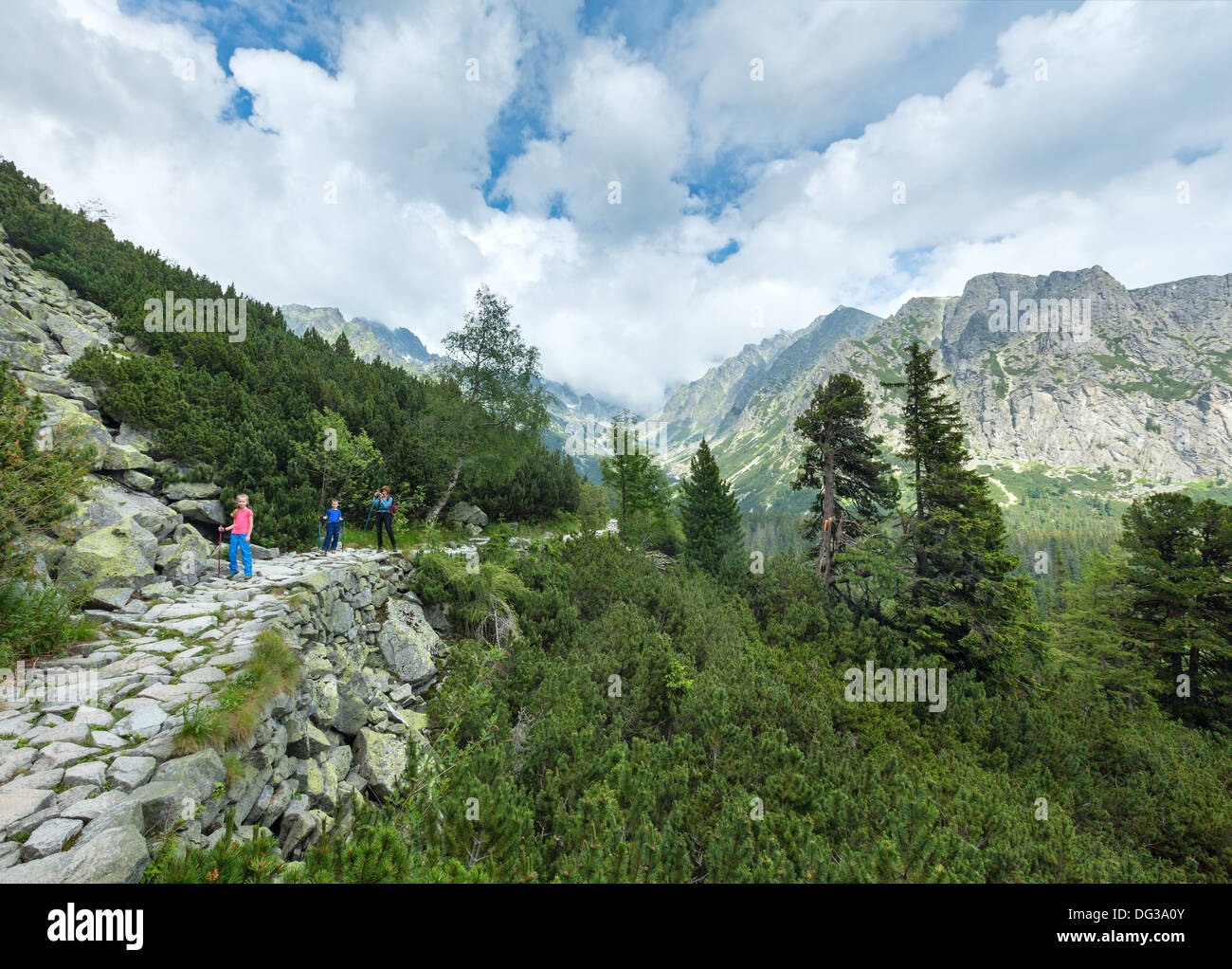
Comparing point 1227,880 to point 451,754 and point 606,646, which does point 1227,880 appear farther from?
point 451,754

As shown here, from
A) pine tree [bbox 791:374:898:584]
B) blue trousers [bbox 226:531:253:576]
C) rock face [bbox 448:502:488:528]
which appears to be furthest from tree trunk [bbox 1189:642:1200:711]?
blue trousers [bbox 226:531:253:576]

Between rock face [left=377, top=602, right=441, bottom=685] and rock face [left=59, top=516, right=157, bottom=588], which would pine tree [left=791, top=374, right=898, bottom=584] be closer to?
rock face [left=377, top=602, right=441, bottom=685]

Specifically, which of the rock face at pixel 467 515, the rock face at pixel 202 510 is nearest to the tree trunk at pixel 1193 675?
the rock face at pixel 467 515

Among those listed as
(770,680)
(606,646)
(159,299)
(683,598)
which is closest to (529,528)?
(683,598)

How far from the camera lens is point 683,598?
48.3ft

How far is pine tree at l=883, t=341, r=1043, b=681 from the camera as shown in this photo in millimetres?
14328

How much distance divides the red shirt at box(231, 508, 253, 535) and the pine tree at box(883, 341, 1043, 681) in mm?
18293

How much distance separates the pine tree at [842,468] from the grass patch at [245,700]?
1690cm

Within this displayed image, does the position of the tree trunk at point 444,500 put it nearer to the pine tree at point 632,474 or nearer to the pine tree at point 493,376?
the pine tree at point 493,376

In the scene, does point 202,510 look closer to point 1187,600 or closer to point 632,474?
point 632,474

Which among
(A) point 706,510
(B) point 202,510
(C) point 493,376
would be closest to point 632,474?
(A) point 706,510

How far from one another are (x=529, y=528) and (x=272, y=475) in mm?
9957
